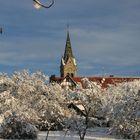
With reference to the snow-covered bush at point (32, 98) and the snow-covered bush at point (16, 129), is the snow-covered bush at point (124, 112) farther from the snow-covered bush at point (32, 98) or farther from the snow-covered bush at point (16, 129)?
the snow-covered bush at point (16, 129)

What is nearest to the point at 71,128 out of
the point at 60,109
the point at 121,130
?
the point at 60,109

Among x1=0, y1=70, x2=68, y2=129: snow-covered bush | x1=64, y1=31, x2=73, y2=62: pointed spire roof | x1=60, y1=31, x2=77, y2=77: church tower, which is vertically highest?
x1=64, y1=31, x2=73, y2=62: pointed spire roof

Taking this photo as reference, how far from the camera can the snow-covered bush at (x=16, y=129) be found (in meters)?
53.2

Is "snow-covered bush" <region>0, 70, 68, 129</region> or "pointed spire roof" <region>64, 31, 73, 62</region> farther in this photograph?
"pointed spire roof" <region>64, 31, 73, 62</region>

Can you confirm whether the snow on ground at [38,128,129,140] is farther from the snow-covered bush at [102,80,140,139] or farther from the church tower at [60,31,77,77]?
the church tower at [60,31,77,77]

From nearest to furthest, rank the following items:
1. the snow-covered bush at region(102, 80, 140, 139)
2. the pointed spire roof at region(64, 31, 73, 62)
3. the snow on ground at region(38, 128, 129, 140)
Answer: the snow-covered bush at region(102, 80, 140, 139)
the snow on ground at region(38, 128, 129, 140)
the pointed spire roof at region(64, 31, 73, 62)

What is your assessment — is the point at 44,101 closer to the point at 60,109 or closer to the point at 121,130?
the point at 60,109

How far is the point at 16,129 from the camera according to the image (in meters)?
54.7

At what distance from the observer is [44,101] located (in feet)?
173

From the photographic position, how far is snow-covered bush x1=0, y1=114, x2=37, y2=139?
53.2m

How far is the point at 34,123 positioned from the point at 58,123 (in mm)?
3359

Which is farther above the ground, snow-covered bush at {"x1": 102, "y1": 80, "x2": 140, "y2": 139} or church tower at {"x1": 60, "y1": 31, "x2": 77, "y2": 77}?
church tower at {"x1": 60, "y1": 31, "x2": 77, "y2": 77}

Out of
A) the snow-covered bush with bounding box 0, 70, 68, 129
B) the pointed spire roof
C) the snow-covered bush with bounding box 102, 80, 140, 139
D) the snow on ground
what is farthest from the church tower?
the snow-covered bush with bounding box 102, 80, 140, 139

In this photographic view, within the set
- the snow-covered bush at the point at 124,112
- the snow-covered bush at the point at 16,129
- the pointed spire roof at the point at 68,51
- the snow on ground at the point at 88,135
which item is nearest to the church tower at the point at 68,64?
the pointed spire roof at the point at 68,51
